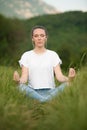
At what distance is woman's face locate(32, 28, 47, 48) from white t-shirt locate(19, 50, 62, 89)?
0.72 ft

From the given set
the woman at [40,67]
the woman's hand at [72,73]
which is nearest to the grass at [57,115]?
the woman's hand at [72,73]

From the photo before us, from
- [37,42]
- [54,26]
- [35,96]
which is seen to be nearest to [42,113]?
[35,96]

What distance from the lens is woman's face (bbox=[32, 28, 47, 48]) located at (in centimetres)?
621

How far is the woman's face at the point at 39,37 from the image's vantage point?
6215mm

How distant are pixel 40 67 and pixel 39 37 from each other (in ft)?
1.48

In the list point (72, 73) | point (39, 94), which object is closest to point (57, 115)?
point (72, 73)

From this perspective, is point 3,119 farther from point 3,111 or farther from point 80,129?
point 80,129

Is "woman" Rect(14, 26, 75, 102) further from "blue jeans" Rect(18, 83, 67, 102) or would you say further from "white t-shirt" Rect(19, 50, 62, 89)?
"blue jeans" Rect(18, 83, 67, 102)

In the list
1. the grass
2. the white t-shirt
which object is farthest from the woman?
the grass

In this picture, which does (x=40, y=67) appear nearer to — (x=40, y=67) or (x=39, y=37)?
(x=40, y=67)

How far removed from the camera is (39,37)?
622 cm

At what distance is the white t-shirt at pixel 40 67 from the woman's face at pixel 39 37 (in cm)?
22

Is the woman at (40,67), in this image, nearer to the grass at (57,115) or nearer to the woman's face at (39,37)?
the woman's face at (39,37)

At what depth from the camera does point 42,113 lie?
501cm
